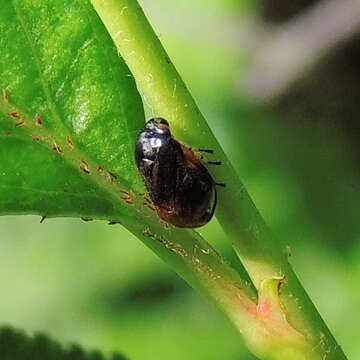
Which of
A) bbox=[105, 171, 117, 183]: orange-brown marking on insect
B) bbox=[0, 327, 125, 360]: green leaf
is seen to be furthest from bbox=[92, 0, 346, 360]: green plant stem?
bbox=[0, 327, 125, 360]: green leaf

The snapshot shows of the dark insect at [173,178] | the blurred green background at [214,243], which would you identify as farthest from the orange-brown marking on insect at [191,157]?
the blurred green background at [214,243]

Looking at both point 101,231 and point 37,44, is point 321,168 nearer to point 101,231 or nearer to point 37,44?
point 101,231

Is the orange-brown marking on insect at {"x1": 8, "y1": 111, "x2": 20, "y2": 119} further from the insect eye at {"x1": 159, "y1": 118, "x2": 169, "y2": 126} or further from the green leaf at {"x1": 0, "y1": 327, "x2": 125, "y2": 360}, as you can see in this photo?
the green leaf at {"x1": 0, "y1": 327, "x2": 125, "y2": 360}

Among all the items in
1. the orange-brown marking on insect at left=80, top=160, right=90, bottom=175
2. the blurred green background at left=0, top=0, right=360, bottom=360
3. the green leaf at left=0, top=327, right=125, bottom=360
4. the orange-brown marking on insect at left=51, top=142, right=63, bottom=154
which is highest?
the orange-brown marking on insect at left=51, top=142, right=63, bottom=154

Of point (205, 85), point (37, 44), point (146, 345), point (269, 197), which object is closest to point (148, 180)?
point (37, 44)

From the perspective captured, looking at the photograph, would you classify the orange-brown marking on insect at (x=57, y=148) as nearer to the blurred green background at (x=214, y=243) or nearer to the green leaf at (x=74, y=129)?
the green leaf at (x=74, y=129)

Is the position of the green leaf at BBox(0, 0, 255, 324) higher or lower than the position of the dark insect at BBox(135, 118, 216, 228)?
higher

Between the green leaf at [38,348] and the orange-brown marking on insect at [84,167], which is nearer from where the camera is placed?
the orange-brown marking on insect at [84,167]
